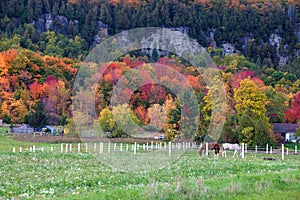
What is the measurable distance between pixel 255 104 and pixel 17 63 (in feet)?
212

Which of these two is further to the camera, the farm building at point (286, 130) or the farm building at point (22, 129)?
the farm building at point (286, 130)

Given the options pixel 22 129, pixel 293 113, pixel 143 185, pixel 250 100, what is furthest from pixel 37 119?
pixel 143 185

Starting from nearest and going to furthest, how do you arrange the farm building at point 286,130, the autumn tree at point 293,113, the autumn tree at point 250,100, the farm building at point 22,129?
the autumn tree at point 250,100
the farm building at point 22,129
the farm building at point 286,130
the autumn tree at point 293,113

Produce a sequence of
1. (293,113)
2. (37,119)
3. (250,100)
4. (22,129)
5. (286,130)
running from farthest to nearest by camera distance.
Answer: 1. (293,113)
2. (286,130)
3. (37,119)
4. (22,129)
5. (250,100)

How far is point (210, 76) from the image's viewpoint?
3189 inches

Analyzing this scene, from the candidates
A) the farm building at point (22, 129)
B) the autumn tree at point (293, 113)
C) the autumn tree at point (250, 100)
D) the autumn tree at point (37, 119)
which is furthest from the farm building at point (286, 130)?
the farm building at point (22, 129)

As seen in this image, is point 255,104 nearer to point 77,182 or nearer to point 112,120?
point 112,120

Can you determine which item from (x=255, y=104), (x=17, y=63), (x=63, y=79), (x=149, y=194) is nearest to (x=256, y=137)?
(x=255, y=104)

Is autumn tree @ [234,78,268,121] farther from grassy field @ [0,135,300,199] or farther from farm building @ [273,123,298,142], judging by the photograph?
grassy field @ [0,135,300,199]

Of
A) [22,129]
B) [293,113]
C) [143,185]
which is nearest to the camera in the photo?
[143,185]

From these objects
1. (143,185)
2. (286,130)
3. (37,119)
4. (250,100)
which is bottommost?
(143,185)

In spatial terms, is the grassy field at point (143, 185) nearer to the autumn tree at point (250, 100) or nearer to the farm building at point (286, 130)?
the autumn tree at point (250, 100)

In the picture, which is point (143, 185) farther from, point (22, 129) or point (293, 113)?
point (293, 113)

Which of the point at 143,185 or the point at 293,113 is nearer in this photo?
the point at 143,185
